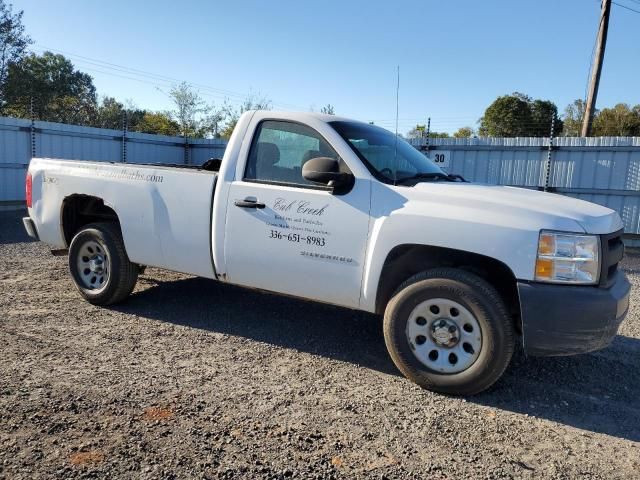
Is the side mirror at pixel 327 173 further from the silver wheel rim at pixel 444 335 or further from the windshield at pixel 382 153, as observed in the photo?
the silver wheel rim at pixel 444 335

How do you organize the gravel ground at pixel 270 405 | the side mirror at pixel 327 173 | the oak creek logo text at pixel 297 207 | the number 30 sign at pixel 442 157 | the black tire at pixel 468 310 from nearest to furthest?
the gravel ground at pixel 270 405
the black tire at pixel 468 310
the side mirror at pixel 327 173
the oak creek logo text at pixel 297 207
the number 30 sign at pixel 442 157

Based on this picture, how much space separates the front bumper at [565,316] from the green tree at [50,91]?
1571 inches

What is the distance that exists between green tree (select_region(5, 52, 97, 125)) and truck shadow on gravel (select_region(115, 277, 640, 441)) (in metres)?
36.7

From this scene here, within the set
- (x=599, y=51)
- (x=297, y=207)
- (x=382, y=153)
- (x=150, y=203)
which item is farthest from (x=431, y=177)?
(x=599, y=51)

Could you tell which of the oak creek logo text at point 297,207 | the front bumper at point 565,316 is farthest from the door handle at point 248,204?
the front bumper at point 565,316

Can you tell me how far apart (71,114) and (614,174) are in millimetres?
44208

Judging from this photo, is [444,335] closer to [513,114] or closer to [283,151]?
[283,151]

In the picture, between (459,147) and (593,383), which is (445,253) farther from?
(459,147)

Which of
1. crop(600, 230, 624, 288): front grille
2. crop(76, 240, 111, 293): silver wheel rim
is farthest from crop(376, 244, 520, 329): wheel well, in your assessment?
crop(76, 240, 111, 293): silver wheel rim

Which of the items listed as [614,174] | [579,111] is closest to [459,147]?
[614,174]

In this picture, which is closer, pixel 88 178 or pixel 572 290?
pixel 572 290

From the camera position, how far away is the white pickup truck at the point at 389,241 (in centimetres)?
334

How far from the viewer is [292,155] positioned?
4.32m

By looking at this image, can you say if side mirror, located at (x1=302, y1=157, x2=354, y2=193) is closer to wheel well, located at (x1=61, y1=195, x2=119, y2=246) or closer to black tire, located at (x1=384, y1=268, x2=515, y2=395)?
black tire, located at (x1=384, y1=268, x2=515, y2=395)
